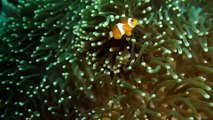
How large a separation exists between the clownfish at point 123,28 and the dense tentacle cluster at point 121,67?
6cm

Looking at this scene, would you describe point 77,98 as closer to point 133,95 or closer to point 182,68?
point 133,95

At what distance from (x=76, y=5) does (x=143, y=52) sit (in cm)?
93

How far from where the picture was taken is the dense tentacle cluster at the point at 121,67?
224 cm

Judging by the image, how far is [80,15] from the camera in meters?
2.72

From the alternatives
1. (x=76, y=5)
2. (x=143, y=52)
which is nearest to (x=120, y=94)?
(x=143, y=52)

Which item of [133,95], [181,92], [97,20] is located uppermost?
[97,20]

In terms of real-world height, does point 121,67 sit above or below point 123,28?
below

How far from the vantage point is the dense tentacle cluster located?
88.2 inches

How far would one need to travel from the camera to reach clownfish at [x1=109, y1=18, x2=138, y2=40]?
2.28 metres

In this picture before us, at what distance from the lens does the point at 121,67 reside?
243 centimetres

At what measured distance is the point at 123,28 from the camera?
2.27m

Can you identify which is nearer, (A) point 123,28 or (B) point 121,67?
(A) point 123,28

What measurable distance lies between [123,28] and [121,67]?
36cm

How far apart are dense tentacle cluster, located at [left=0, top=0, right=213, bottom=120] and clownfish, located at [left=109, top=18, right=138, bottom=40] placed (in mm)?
57
